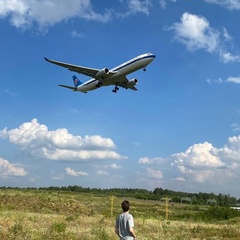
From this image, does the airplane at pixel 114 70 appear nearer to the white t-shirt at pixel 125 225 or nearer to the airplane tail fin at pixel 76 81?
the airplane tail fin at pixel 76 81

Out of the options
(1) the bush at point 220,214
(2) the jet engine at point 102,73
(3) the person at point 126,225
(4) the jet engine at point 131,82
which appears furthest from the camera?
(4) the jet engine at point 131,82

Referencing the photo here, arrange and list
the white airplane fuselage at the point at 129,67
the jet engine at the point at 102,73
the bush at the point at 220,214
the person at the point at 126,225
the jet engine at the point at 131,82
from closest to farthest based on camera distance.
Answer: the person at the point at 126,225, the bush at the point at 220,214, the jet engine at the point at 102,73, the white airplane fuselage at the point at 129,67, the jet engine at the point at 131,82

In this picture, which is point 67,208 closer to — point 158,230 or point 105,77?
point 105,77

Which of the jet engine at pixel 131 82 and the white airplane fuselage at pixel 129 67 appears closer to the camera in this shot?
the white airplane fuselage at pixel 129 67

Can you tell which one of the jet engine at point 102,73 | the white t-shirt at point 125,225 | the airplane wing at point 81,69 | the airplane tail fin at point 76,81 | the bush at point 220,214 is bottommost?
the bush at point 220,214

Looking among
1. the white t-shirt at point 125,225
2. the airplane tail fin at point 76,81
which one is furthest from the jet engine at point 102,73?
the white t-shirt at point 125,225

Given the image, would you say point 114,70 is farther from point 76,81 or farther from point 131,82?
point 76,81

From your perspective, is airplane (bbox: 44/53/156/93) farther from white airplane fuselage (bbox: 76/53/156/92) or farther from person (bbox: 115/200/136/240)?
person (bbox: 115/200/136/240)

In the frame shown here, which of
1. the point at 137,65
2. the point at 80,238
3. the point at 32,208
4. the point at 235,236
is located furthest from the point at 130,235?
the point at 137,65

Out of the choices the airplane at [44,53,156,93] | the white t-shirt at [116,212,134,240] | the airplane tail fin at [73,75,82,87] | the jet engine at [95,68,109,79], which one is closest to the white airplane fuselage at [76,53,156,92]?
the airplane at [44,53,156,93]

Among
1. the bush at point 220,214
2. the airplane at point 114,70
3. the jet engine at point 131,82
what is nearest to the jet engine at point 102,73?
the airplane at point 114,70

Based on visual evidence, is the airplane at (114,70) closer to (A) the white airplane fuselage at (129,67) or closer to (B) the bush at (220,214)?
(A) the white airplane fuselage at (129,67)

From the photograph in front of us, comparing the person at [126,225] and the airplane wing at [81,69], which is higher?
the airplane wing at [81,69]

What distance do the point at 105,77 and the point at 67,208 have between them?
1488 cm
